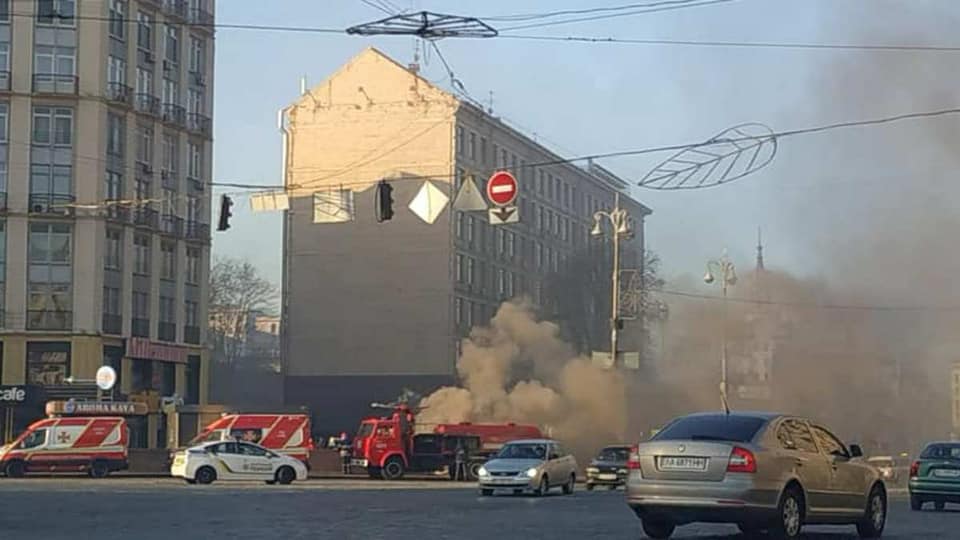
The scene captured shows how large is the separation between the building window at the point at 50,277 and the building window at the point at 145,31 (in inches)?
388

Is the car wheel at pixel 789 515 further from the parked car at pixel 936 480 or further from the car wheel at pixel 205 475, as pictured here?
the car wheel at pixel 205 475

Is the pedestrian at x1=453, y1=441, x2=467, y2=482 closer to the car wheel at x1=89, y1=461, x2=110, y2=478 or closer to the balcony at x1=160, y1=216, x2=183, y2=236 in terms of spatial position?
the car wheel at x1=89, y1=461, x2=110, y2=478

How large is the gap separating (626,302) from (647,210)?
11368 millimetres

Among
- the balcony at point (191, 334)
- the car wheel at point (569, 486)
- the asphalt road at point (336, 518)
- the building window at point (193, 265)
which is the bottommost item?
the car wheel at point (569, 486)

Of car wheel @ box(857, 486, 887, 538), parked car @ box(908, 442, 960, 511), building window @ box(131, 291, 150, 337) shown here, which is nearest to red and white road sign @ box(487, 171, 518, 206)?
parked car @ box(908, 442, 960, 511)

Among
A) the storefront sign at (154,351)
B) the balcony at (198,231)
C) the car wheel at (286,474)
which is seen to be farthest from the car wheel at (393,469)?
the balcony at (198,231)

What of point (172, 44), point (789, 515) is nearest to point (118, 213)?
point (172, 44)

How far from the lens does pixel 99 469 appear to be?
174ft

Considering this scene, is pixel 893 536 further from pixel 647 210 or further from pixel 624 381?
pixel 647 210

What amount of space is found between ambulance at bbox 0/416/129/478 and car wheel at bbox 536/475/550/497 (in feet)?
71.2

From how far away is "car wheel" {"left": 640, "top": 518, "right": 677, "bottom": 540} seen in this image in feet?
59.1

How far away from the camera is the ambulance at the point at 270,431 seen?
2181 inches

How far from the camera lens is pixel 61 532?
19.7 meters

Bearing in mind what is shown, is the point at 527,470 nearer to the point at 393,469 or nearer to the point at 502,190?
the point at 502,190
